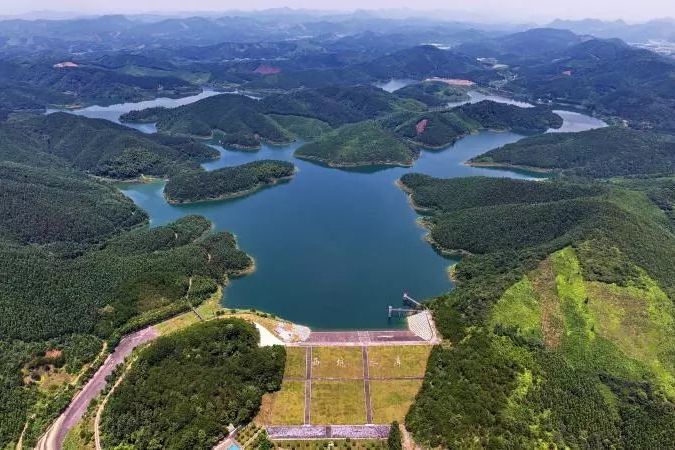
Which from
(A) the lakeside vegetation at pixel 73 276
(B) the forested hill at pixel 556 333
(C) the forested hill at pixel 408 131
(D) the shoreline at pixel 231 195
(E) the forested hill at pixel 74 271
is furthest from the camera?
(C) the forested hill at pixel 408 131

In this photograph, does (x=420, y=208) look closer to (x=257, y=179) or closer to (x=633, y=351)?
(x=257, y=179)

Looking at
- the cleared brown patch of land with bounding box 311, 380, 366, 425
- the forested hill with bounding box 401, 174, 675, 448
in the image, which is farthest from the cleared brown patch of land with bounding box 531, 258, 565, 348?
the cleared brown patch of land with bounding box 311, 380, 366, 425

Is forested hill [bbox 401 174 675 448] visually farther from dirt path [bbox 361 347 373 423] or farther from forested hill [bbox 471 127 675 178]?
forested hill [bbox 471 127 675 178]

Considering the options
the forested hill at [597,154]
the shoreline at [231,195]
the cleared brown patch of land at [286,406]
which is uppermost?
the cleared brown patch of land at [286,406]

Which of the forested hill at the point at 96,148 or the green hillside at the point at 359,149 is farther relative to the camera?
the green hillside at the point at 359,149

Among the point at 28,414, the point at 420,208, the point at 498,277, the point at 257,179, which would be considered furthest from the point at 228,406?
the point at 257,179

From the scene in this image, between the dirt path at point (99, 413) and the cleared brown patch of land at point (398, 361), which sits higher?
the cleared brown patch of land at point (398, 361)

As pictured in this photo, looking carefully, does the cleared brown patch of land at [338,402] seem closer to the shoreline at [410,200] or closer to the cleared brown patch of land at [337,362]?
the cleared brown patch of land at [337,362]

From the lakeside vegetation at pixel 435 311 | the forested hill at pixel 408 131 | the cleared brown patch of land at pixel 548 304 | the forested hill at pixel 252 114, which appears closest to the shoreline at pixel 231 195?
the lakeside vegetation at pixel 435 311
